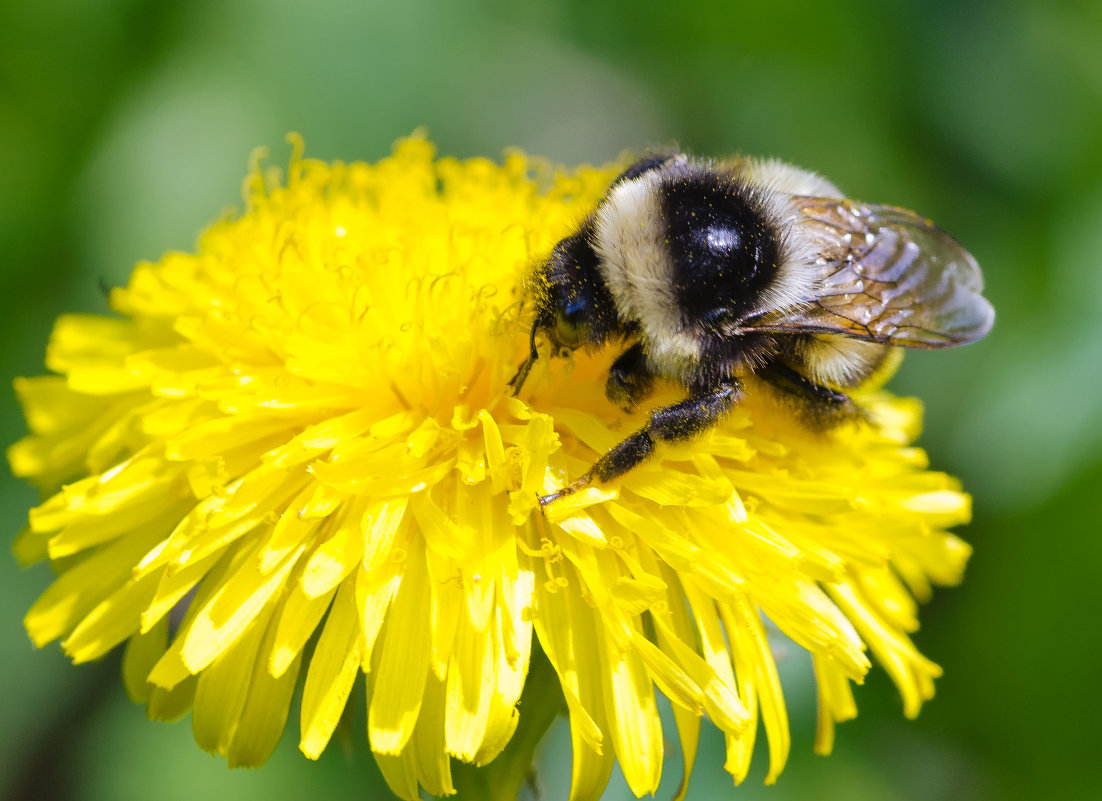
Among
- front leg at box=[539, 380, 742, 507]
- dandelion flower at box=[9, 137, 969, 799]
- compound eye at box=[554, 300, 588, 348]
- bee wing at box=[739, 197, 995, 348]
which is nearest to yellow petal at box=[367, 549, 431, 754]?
dandelion flower at box=[9, 137, 969, 799]

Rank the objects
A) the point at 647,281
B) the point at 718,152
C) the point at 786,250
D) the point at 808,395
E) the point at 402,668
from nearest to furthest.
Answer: the point at 402,668, the point at 647,281, the point at 786,250, the point at 808,395, the point at 718,152

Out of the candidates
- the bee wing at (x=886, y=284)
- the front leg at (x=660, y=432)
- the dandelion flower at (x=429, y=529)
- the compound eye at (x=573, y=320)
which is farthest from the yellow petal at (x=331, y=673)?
the bee wing at (x=886, y=284)

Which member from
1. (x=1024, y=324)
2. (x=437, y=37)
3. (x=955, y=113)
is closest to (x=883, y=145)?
(x=955, y=113)

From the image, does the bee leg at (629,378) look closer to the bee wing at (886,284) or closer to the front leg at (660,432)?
the front leg at (660,432)

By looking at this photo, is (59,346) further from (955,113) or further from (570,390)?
(955,113)

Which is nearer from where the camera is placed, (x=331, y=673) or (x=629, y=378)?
(x=331, y=673)

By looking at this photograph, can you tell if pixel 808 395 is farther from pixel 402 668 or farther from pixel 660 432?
pixel 402 668

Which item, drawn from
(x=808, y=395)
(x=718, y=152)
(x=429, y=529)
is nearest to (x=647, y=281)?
(x=808, y=395)
